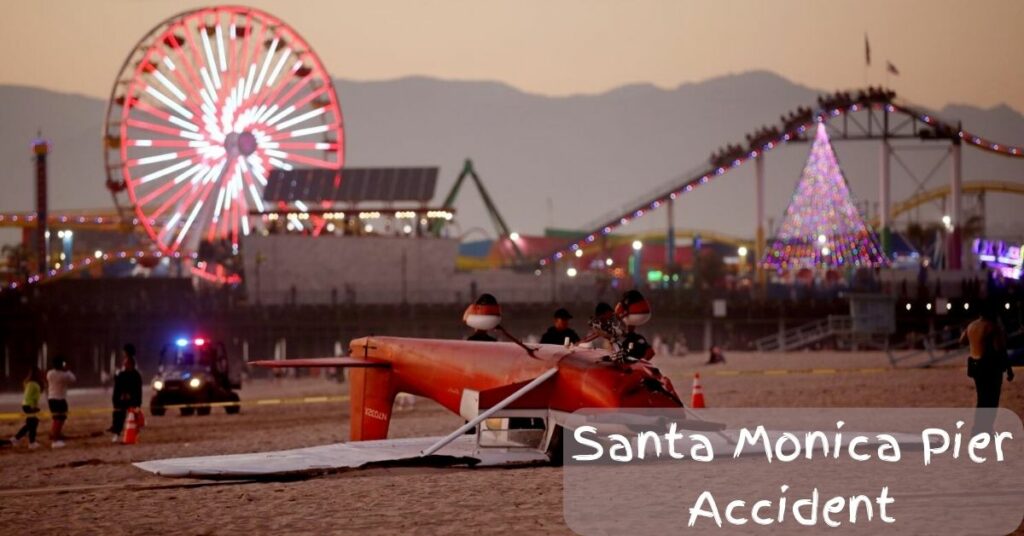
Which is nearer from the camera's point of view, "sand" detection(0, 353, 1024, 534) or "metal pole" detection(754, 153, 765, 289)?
"sand" detection(0, 353, 1024, 534)

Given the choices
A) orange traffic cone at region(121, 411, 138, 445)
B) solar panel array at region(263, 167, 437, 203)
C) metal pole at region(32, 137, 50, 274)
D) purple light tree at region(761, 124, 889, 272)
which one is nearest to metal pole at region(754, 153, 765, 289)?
purple light tree at region(761, 124, 889, 272)

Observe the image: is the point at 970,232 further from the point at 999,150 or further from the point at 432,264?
the point at 432,264

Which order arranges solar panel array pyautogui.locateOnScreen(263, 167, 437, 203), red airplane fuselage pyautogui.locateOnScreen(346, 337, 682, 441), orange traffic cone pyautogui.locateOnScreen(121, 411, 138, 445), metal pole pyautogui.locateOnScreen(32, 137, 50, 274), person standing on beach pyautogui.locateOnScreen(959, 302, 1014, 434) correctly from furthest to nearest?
metal pole pyautogui.locateOnScreen(32, 137, 50, 274) → solar panel array pyautogui.locateOnScreen(263, 167, 437, 203) → orange traffic cone pyautogui.locateOnScreen(121, 411, 138, 445) → person standing on beach pyautogui.locateOnScreen(959, 302, 1014, 434) → red airplane fuselage pyautogui.locateOnScreen(346, 337, 682, 441)

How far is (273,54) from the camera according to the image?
73.6m

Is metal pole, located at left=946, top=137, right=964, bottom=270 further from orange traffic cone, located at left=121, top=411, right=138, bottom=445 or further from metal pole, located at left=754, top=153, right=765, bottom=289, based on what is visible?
orange traffic cone, located at left=121, top=411, right=138, bottom=445

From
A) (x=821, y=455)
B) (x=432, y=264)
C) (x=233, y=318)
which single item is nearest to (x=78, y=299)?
(x=233, y=318)

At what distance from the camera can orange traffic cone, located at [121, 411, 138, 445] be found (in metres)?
24.6

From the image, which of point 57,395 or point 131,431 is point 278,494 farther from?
point 57,395

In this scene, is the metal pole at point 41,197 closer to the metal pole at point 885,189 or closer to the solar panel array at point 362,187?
the solar panel array at point 362,187

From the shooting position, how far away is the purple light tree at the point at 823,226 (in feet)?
265

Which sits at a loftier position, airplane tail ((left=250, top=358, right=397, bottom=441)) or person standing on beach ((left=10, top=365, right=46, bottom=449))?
airplane tail ((left=250, top=358, right=397, bottom=441))

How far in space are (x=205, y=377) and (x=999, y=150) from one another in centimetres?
7422

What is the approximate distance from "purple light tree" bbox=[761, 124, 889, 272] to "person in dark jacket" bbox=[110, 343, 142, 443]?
58.8m
